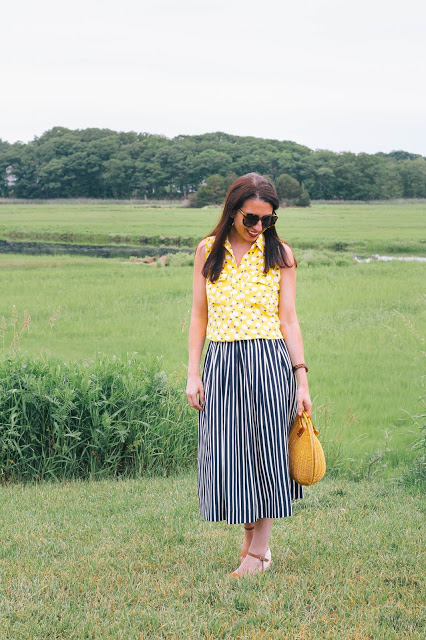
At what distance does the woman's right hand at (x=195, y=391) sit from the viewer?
3.03 metres

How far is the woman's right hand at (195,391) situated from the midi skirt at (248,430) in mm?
52

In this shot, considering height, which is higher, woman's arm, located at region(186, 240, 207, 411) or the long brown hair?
the long brown hair

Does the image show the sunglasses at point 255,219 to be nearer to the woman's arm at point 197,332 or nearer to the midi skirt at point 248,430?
the woman's arm at point 197,332

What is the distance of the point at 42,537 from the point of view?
354 centimetres

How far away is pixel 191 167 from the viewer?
36.7m

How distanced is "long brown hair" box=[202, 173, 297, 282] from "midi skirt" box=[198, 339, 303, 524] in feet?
1.11

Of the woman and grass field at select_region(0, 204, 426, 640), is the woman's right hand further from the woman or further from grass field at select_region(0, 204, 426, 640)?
grass field at select_region(0, 204, 426, 640)

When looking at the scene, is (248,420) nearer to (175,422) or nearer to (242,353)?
(242,353)

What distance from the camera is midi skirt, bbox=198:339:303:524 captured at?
9.61ft

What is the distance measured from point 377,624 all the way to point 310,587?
382mm

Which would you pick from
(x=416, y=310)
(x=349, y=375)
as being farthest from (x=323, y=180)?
(x=349, y=375)

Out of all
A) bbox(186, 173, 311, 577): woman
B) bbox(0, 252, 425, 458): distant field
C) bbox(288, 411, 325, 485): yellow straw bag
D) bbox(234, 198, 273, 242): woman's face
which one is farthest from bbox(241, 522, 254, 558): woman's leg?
bbox(0, 252, 425, 458): distant field

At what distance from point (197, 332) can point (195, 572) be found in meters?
1.05

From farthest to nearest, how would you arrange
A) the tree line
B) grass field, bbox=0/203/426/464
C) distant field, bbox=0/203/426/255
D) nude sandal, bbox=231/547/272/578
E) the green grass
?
1. the tree line
2. distant field, bbox=0/203/426/255
3. grass field, bbox=0/203/426/464
4. nude sandal, bbox=231/547/272/578
5. the green grass
